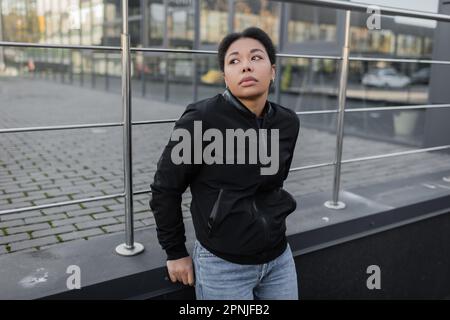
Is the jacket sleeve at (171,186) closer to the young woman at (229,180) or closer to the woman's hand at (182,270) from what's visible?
the young woman at (229,180)

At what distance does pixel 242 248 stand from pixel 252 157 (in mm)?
387

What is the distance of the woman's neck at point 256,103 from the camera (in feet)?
6.39

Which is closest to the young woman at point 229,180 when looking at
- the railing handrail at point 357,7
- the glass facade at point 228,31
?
the railing handrail at point 357,7

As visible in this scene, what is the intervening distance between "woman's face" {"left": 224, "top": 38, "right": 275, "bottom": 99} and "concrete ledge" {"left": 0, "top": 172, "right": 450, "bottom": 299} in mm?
896

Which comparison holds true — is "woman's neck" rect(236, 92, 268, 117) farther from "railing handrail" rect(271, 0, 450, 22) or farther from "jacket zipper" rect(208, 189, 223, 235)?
→ "railing handrail" rect(271, 0, 450, 22)

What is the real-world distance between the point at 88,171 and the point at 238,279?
3483mm

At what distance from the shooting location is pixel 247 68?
1873 millimetres

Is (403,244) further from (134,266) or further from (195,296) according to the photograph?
(134,266)

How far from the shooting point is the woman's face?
1878mm

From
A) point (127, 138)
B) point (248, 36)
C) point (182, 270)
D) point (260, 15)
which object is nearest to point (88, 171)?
point (127, 138)

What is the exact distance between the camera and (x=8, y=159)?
18.3 ft

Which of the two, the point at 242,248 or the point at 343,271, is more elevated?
the point at 242,248

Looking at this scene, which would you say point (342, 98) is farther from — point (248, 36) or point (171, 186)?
point (171, 186)

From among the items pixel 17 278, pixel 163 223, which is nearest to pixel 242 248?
pixel 163 223
